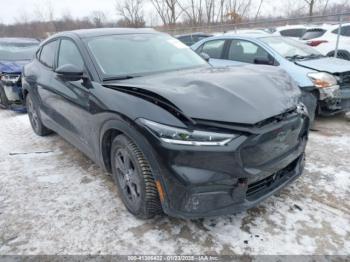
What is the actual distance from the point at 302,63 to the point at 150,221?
3.92 metres

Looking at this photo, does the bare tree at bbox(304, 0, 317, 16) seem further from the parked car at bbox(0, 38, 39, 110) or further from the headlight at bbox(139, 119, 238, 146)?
the headlight at bbox(139, 119, 238, 146)

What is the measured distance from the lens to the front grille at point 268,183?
220cm

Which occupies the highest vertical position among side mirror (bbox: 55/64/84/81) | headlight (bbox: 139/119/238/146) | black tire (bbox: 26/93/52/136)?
side mirror (bbox: 55/64/84/81)

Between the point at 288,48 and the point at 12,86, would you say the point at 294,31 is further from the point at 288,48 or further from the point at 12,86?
the point at 12,86

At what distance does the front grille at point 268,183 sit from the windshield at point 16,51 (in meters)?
6.76

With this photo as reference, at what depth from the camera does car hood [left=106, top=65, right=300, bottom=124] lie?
2057 mm

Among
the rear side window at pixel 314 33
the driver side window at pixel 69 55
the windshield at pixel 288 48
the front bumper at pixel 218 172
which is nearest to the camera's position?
the front bumper at pixel 218 172

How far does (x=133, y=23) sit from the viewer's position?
36.2 metres

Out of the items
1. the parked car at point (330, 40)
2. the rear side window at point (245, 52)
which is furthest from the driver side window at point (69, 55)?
the parked car at point (330, 40)

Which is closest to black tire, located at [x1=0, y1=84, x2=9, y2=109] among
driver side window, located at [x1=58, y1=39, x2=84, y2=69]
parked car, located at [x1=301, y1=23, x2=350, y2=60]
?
driver side window, located at [x1=58, y1=39, x2=84, y2=69]

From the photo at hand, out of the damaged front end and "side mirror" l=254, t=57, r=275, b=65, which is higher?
"side mirror" l=254, t=57, r=275, b=65

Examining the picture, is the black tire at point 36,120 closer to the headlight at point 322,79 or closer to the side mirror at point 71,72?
the side mirror at point 71,72

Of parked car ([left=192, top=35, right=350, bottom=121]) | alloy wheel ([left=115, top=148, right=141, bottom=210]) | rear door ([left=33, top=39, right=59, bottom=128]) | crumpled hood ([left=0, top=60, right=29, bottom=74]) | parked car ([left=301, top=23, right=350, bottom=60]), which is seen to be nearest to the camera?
alloy wheel ([left=115, top=148, right=141, bottom=210])

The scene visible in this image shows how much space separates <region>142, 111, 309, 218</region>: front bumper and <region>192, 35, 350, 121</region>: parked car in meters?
2.39
